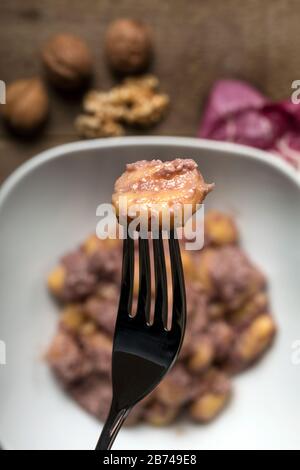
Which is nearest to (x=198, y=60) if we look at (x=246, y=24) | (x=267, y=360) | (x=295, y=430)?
(x=246, y=24)

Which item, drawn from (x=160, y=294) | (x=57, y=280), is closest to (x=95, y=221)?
(x=57, y=280)

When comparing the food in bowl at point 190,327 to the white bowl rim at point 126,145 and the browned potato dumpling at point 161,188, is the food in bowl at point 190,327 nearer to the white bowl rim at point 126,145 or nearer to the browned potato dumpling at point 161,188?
the white bowl rim at point 126,145

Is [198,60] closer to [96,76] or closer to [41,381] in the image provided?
[96,76]

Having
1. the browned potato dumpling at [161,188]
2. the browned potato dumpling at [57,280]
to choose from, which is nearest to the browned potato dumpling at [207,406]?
the browned potato dumpling at [57,280]

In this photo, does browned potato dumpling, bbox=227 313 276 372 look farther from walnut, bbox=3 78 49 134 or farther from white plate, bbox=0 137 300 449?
walnut, bbox=3 78 49 134

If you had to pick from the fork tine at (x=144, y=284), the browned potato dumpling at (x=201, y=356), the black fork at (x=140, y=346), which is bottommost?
the browned potato dumpling at (x=201, y=356)

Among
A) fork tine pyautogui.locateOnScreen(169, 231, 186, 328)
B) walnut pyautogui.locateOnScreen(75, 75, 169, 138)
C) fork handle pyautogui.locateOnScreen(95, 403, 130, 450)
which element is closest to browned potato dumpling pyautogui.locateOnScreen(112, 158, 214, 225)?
fork tine pyautogui.locateOnScreen(169, 231, 186, 328)
